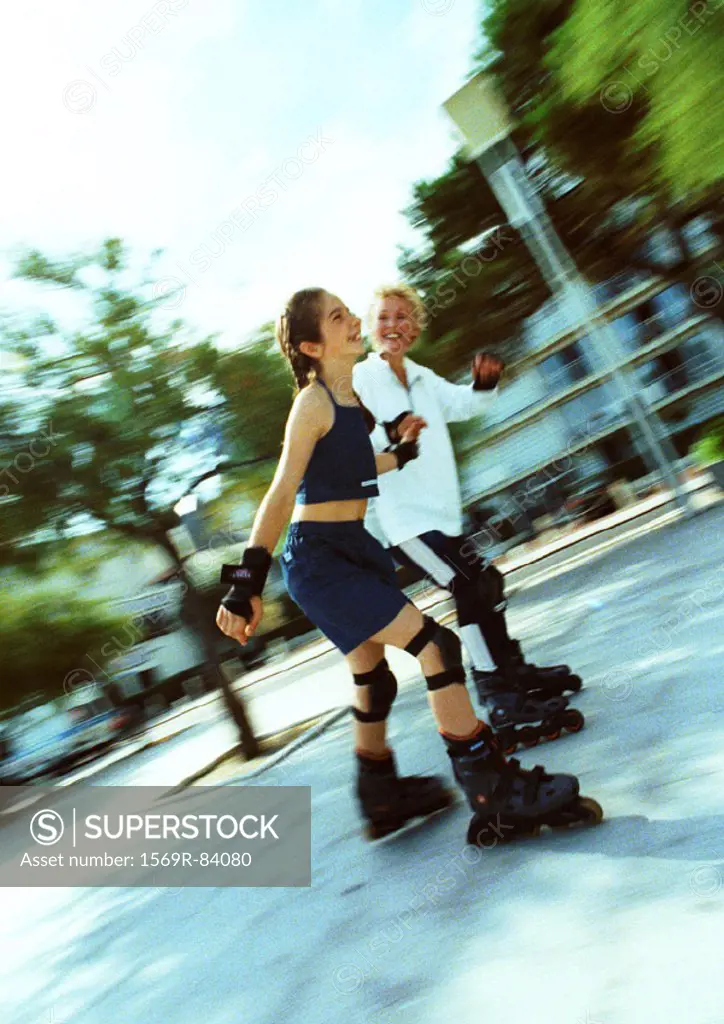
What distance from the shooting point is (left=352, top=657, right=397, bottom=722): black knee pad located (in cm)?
277

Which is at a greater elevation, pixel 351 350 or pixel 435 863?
pixel 351 350

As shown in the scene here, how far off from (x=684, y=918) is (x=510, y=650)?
1781mm

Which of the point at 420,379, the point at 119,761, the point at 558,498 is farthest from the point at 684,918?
the point at 558,498

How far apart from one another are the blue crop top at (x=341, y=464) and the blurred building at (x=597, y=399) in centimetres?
2999

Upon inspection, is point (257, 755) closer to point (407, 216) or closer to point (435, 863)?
point (435, 863)

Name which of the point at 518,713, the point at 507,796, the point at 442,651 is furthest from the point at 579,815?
the point at 518,713

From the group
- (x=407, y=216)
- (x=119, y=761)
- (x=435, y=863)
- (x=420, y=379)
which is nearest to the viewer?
(x=435, y=863)

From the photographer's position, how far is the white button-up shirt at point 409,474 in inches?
125

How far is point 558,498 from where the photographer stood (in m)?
31.8

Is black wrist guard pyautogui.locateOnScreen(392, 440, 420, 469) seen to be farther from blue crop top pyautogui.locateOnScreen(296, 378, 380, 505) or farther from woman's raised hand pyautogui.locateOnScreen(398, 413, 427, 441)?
blue crop top pyautogui.locateOnScreen(296, 378, 380, 505)

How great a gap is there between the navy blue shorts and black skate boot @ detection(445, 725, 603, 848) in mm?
393

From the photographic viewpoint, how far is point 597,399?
1412 inches

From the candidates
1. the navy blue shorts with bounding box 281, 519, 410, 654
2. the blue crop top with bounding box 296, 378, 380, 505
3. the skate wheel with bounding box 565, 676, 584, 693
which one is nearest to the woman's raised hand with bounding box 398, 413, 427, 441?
the blue crop top with bounding box 296, 378, 380, 505

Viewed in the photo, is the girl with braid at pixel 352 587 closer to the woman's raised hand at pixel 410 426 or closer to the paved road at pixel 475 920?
the woman's raised hand at pixel 410 426
